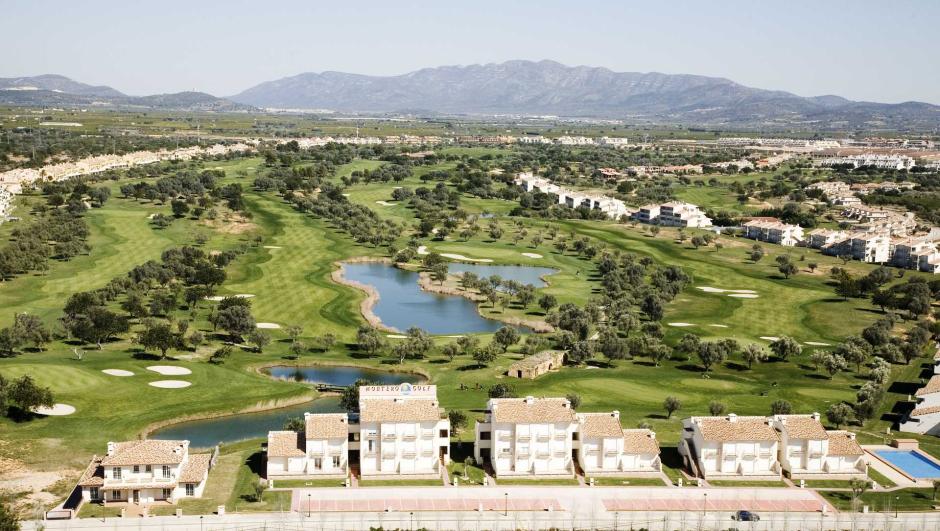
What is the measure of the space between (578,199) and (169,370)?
339 ft

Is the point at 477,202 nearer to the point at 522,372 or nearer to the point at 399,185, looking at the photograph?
the point at 399,185

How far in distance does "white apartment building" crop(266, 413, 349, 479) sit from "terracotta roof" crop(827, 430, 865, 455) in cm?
2549

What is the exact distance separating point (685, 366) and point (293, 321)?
33720 millimetres

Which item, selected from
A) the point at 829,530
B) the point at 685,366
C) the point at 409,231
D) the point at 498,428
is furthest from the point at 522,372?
the point at 409,231

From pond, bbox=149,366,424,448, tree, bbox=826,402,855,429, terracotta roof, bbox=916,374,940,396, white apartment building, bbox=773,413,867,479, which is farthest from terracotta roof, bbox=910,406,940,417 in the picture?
pond, bbox=149,366,424,448

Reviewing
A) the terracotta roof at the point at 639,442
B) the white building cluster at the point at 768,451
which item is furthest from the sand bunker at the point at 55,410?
the white building cluster at the point at 768,451

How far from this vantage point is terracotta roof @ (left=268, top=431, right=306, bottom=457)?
4578 cm

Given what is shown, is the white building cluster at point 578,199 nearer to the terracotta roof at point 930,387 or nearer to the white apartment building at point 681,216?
the white apartment building at point 681,216

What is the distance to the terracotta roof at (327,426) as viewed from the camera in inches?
1821

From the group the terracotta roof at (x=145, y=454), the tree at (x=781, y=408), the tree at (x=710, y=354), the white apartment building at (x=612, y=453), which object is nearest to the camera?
the terracotta roof at (x=145, y=454)

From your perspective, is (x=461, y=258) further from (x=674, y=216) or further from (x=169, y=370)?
(x=169, y=370)

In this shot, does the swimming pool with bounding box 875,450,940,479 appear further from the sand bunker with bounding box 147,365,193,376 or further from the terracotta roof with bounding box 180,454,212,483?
the sand bunker with bounding box 147,365,193,376

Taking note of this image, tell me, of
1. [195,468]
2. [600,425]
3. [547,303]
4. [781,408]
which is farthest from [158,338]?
[781,408]

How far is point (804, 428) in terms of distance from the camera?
160 feet
